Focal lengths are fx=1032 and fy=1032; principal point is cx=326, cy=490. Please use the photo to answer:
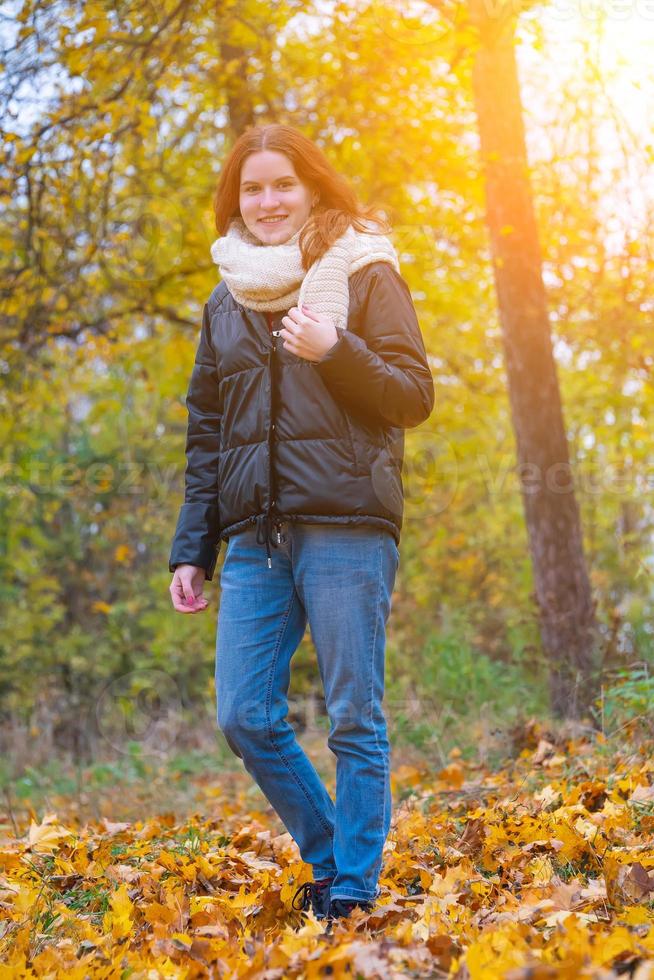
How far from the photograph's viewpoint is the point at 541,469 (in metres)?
6.23

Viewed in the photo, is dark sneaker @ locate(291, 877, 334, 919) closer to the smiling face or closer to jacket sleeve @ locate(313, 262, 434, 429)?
jacket sleeve @ locate(313, 262, 434, 429)

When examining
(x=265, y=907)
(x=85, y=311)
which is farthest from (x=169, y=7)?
(x=265, y=907)

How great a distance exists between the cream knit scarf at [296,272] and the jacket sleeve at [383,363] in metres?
0.06

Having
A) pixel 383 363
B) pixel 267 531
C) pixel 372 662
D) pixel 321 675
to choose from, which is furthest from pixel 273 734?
pixel 383 363

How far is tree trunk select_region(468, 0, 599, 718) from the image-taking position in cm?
615

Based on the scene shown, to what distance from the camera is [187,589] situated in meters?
3.10

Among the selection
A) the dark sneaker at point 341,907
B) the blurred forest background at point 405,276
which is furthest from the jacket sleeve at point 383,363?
the blurred forest background at point 405,276

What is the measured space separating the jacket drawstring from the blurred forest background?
2336 mm

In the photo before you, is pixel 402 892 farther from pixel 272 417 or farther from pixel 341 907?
pixel 272 417

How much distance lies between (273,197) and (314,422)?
75 cm

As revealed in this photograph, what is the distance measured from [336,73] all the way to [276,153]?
5.84 metres

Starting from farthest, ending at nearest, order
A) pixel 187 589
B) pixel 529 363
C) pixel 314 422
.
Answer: pixel 529 363, pixel 187 589, pixel 314 422

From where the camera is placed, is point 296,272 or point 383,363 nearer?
point 383,363

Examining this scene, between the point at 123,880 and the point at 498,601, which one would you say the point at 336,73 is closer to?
the point at 498,601
